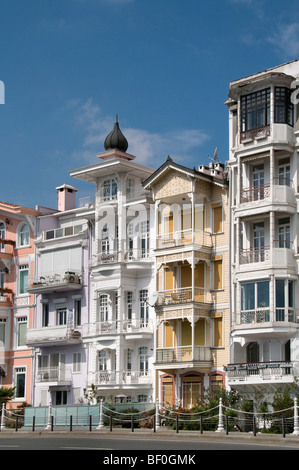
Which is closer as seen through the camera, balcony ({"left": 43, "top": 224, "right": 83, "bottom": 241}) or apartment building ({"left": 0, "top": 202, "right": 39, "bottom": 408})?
balcony ({"left": 43, "top": 224, "right": 83, "bottom": 241})

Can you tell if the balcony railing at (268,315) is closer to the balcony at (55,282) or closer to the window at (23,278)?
the balcony at (55,282)

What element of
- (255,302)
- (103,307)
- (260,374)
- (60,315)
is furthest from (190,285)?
(60,315)

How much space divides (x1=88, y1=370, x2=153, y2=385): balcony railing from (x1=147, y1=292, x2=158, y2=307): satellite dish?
12.4ft

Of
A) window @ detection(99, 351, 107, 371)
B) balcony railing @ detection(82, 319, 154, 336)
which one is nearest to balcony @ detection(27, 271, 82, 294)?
balcony railing @ detection(82, 319, 154, 336)

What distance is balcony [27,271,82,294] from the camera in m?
52.0

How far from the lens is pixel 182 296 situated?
45906 mm

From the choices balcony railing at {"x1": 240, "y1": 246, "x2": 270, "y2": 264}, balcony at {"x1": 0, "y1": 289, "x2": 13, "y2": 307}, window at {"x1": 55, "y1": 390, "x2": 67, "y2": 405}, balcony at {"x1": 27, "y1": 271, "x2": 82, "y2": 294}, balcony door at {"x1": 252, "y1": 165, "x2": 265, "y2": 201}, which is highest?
balcony door at {"x1": 252, "y1": 165, "x2": 265, "y2": 201}

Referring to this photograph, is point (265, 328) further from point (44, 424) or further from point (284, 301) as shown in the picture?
point (44, 424)

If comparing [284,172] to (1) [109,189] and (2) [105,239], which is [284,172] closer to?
(1) [109,189]

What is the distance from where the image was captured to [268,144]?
137 feet

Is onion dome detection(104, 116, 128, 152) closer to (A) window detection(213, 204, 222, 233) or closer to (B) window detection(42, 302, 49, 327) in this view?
(A) window detection(213, 204, 222, 233)

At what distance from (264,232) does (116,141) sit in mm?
13075

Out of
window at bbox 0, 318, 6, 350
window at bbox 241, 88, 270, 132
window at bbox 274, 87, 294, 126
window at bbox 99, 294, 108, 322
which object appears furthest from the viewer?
window at bbox 0, 318, 6, 350

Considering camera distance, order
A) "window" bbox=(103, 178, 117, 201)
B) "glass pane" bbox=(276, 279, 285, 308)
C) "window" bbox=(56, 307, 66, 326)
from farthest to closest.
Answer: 1. "window" bbox=(56, 307, 66, 326)
2. "window" bbox=(103, 178, 117, 201)
3. "glass pane" bbox=(276, 279, 285, 308)
